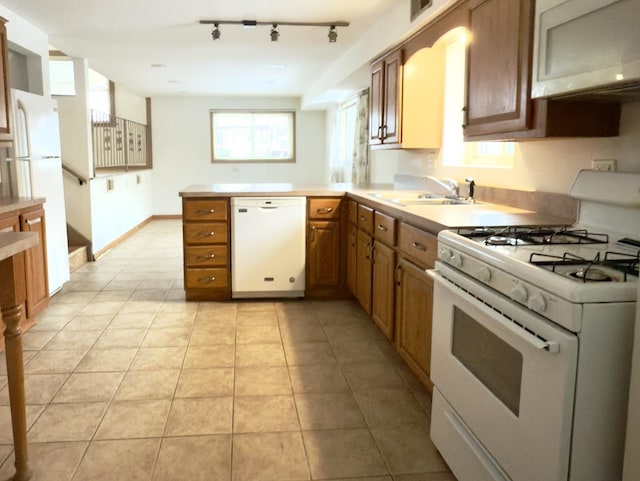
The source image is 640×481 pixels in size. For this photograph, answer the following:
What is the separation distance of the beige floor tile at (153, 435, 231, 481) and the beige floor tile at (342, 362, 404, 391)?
2.60 ft

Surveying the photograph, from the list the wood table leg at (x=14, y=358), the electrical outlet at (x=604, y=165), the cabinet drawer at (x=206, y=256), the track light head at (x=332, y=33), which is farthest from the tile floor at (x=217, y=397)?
the track light head at (x=332, y=33)

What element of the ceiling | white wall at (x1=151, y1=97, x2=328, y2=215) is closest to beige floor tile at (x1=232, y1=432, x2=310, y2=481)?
the ceiling

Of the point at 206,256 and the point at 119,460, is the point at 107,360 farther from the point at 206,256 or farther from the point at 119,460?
the point at 206,256

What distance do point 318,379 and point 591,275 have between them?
175 cm

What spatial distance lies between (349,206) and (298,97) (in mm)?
6138

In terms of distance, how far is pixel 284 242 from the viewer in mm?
4203

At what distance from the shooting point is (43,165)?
4.12 meters

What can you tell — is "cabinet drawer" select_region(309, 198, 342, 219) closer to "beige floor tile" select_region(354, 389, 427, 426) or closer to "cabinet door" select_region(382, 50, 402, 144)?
"cabinet door" select_region(382, 50, 402, 144)

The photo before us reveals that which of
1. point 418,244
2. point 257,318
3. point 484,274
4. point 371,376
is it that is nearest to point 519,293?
point 484,274

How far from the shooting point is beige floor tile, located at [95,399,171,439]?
2230 mm

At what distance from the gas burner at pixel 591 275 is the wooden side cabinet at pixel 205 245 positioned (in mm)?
3135

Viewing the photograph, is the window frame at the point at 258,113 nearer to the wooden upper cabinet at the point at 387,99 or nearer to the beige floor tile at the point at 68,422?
the wooden upper cabinet at the point at 387,99

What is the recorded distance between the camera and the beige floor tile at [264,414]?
7.54 feet

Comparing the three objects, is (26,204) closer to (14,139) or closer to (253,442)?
(14,139)
